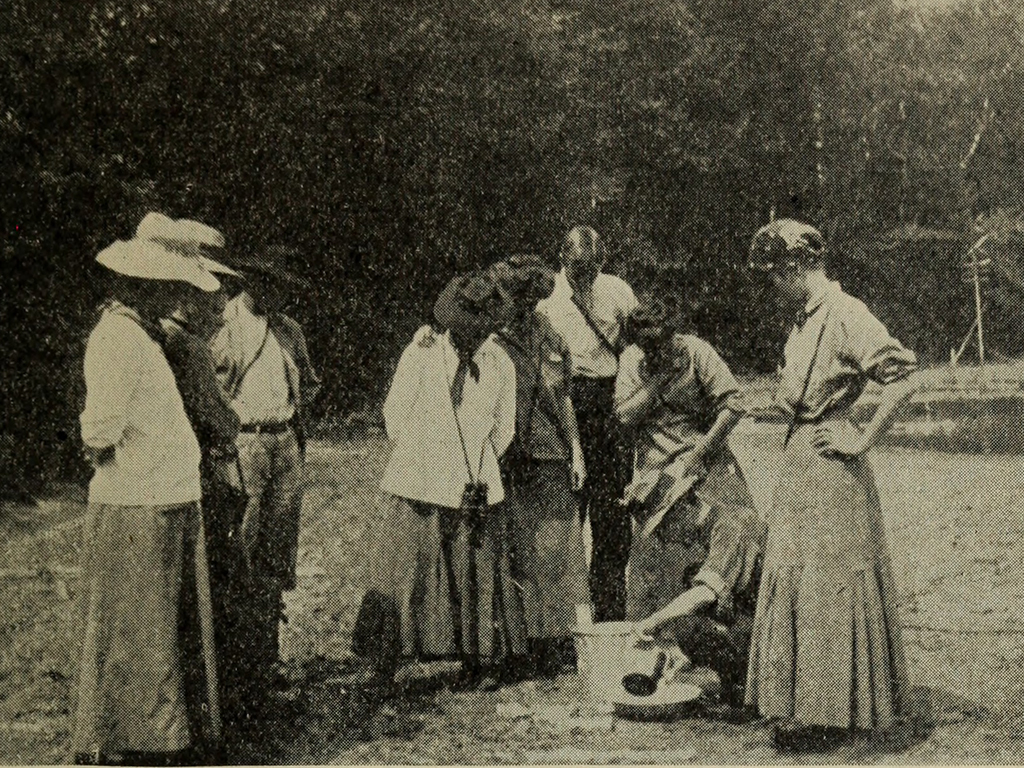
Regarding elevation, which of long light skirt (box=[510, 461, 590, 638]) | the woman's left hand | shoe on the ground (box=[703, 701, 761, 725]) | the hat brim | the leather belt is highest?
the hat brim

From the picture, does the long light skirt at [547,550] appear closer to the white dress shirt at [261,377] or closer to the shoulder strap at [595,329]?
the shoulder strap at [595,329]

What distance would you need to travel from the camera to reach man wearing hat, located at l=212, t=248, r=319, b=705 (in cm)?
456

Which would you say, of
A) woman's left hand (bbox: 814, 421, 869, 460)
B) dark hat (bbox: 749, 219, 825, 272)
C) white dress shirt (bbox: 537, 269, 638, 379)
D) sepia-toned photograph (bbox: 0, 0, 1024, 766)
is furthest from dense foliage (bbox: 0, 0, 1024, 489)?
woman's left hand (bbox: 814, 421, 869, 460)

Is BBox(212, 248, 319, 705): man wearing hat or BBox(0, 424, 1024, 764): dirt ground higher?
BBox(212, 248, 319, 705): man wearing hat

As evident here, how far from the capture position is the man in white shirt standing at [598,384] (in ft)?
16.1

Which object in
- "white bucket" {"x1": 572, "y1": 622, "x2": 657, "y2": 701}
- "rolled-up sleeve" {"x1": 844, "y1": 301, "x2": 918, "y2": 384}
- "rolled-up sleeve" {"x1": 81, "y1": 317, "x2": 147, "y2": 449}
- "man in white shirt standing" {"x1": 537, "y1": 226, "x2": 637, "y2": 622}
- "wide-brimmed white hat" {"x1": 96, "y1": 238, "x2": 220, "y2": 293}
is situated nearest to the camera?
"rolled-up sleeve" {"x1": 81, "y1": 317, "x2": 147, "y2": 449}

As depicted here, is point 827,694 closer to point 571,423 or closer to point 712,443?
point 712,443

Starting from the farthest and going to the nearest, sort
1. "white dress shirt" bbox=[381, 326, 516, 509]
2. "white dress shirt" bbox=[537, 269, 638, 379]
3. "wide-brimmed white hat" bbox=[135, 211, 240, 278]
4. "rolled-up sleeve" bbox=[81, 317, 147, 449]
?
"white dress shirt" bbox=[537, 269, 638, 379] → "white dress shirt" bbox=[381, 326, 516, 509] → "wide-brimmed white hat" bbox=[135, 211, 240, 278] → "rolled-up sleeve" bbox=[81, 317, 147, 449]

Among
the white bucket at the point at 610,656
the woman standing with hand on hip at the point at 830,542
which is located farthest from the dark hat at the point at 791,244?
the white bucket at the point at 610,656

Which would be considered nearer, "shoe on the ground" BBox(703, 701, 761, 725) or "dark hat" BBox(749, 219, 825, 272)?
"dark hat" BBox(749, 219, 825, 272)

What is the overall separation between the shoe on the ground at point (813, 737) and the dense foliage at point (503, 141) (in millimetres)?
1388

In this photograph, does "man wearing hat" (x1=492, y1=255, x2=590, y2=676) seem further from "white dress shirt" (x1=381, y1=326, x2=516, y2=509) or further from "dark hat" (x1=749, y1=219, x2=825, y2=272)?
"dark hat" (x1=749, y1=219, x2=825, y2=272)

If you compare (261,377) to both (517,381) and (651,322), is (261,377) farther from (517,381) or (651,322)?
(651,322)

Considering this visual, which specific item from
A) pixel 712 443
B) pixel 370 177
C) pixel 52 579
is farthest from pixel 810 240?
pixel 52 579
